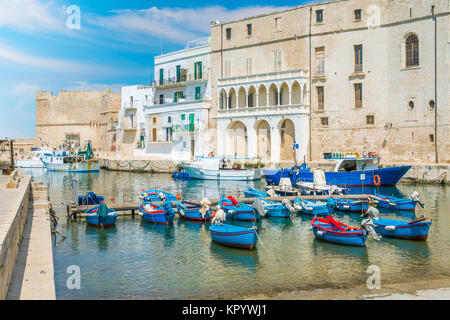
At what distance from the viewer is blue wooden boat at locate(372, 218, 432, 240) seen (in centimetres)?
1675

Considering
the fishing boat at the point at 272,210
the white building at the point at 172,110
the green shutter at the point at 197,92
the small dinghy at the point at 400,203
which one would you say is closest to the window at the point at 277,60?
the white building at the point at 172,110

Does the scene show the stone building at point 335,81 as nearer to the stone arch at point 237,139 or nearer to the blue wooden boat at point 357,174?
the stone arch at point 237,139

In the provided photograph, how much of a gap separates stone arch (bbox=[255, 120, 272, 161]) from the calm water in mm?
26422

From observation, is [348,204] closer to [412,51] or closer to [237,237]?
[237,237]

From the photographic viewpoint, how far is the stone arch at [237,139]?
49.9 metres

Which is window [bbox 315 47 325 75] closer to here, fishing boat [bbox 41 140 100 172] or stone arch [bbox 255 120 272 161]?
stone arch [bbox 255 120 272 161]

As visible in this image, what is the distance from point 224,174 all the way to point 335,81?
13373 millimetres

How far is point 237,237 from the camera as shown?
15.9 m

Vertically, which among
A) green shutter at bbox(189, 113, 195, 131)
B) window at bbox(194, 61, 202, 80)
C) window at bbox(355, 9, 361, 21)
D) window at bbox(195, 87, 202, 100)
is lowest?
green shutter at bbox(189, 113, 195, 131)

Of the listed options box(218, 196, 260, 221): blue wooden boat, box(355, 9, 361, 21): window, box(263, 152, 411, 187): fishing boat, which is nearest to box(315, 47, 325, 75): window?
box(355, 9, 361, 21): window

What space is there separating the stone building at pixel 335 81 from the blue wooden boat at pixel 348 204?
58.5 ft

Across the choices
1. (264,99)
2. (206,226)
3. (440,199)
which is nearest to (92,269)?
(206,226)

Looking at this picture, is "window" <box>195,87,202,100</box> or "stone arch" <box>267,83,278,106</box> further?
"window" <box>195,87,202,100</box>

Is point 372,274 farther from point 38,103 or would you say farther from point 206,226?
point 38,103
